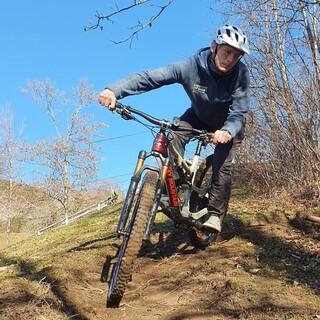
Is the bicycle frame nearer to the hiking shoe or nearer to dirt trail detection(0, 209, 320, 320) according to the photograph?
the hiking shoe

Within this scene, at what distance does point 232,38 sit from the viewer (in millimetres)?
4547

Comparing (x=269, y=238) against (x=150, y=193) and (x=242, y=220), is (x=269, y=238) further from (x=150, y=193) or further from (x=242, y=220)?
(x=150, y=193)

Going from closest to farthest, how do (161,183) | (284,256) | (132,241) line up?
(132,241), (161,183), (284,256)

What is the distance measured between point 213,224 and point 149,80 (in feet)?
5.68

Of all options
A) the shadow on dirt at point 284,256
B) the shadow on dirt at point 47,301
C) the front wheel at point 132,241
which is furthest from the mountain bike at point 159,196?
the shadow on dirt at point 284,256

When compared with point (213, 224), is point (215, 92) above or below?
above

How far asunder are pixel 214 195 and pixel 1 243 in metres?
36.2

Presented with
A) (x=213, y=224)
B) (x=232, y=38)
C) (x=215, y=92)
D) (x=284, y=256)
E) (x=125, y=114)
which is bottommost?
(x=284, y=256)

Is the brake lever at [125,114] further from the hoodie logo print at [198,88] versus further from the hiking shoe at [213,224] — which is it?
the hiking shoe at [213,224]

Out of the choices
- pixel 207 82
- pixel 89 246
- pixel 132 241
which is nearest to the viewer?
pixel 132 241

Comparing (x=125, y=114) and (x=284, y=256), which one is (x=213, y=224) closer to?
(x=284, y=256)

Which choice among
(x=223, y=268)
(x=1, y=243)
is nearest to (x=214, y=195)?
(x=223, y=268)

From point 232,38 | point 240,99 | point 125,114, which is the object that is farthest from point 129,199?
point 232,38

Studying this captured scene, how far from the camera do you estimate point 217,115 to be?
17.0 ft
